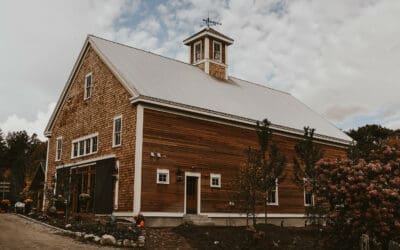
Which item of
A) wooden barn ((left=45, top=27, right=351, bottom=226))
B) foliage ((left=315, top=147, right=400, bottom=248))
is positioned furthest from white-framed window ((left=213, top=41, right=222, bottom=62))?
foliage ((left=315, top=147, right=400, bottom=248))

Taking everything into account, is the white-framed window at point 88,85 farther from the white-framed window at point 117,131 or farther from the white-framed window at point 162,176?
the white-framed window at point 162,176

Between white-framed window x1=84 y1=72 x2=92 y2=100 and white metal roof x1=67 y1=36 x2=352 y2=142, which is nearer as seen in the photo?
white metal roof x1=67 y1=36 x2=352 y2=142

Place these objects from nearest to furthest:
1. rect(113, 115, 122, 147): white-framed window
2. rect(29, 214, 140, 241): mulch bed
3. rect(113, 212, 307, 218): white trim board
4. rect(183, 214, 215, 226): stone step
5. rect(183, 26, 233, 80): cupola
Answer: rect(29, 214, 140, 241): mulch bed, rect(113, 212, 307, 218): white trim board, rect(183, 214, 215, 226): stone step, rect(113, 115, 122, 147): white-framed window, rect(183, 26, 233, 80): cupola

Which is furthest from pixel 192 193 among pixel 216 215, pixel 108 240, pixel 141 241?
pixel 108 240

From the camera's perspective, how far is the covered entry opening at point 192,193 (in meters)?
22.4

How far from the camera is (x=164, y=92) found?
75.3 feet

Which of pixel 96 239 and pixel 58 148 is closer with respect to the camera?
pixel 96 239

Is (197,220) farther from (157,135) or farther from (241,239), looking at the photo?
(157,135)

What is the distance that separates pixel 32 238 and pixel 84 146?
9.68m

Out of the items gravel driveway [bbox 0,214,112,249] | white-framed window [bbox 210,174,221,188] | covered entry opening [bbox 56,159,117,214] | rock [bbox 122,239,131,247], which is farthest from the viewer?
white-framed window [bbox 210,174,221,188]

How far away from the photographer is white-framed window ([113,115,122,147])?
2272 centimetres

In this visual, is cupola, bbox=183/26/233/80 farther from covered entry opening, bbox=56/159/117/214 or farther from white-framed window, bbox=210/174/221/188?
covered entry opening, bbox=56/159/117/214

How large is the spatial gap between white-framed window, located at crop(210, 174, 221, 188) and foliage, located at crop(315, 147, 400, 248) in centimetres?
881

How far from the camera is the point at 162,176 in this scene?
2130 centimetres
